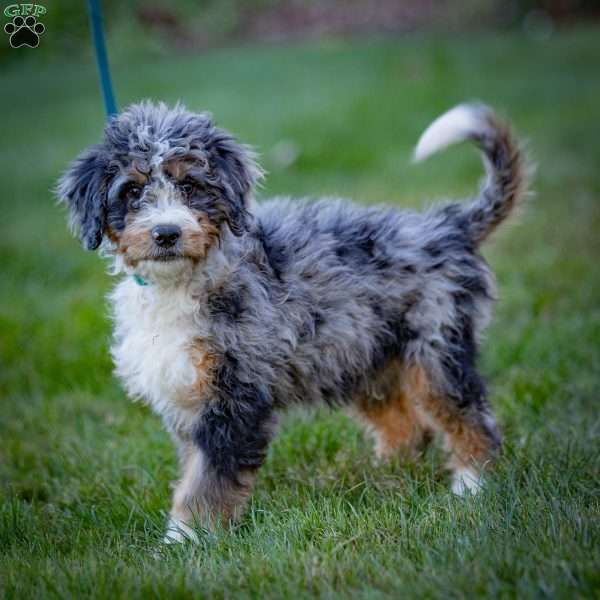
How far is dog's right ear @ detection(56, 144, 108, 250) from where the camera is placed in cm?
385

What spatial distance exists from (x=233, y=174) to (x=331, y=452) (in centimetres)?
174

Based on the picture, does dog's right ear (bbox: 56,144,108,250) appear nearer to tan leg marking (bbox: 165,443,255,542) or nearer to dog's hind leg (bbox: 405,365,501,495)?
tan leg marking (bbox: 165,443,255,542)

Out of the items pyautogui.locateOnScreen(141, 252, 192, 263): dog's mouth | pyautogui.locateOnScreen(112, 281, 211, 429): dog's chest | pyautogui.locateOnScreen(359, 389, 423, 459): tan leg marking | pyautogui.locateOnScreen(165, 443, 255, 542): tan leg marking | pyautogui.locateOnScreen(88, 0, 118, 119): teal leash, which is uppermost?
pyautogui.locateOnScreen(88, 0, 118, 119): teal leash

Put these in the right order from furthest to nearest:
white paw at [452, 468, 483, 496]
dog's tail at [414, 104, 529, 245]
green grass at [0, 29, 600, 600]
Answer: dog's tail at [414, 104, 529, 245]
white paw at [452, 468, 483, 496]
green grass at [0, 29, 600, 600]

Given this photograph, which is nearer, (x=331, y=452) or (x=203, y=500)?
(x=203, y=500)

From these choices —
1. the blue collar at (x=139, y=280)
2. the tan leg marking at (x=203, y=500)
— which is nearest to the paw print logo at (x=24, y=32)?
the blue collar at (x=139, y=280)

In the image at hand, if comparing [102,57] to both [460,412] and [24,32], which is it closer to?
[24,32]

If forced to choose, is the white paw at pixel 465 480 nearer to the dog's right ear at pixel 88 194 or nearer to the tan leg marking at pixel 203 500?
the tan leg marking at pixel 203 500

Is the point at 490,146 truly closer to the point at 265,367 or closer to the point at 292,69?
the point at 265,367

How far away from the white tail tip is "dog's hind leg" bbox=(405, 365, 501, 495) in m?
1.15

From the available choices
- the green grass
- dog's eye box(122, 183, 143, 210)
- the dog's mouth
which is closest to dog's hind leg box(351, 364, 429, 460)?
the green grass

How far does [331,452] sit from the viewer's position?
4.80 metres

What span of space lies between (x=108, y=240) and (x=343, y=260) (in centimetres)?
116

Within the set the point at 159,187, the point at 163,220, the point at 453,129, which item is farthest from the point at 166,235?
the point at 453,129
